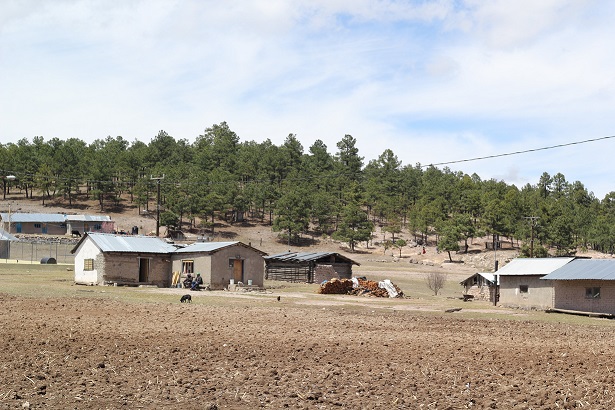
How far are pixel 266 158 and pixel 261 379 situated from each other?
149 meters

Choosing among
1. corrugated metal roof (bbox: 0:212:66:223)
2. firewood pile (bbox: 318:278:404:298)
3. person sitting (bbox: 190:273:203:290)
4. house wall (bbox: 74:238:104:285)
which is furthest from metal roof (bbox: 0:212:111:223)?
firewood pile (bbox: 318:278:404:298)

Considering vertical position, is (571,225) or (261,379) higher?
(571,225)

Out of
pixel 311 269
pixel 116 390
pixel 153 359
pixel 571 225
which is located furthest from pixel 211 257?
pixel 571 225

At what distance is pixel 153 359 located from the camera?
776 inches

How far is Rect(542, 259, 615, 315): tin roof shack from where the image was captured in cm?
4716

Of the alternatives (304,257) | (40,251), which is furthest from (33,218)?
(304,257)

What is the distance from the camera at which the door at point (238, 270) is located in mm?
59128

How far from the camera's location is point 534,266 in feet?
177

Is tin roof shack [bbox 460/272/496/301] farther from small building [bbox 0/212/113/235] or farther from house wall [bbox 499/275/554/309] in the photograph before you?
small building [bbox 0/212/113/235]

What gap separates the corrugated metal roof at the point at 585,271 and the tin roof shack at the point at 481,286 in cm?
1046

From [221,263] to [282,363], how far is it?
38.4 m

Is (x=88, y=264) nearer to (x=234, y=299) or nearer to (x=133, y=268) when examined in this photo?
(x=133, y=268)

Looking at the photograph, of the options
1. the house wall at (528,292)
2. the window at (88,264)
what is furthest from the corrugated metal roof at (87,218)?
the house wall at (528,292)

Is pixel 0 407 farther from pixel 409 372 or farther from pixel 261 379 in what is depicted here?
pixel 409 372
